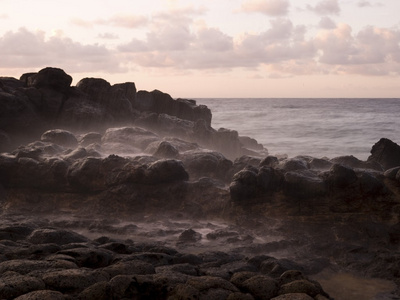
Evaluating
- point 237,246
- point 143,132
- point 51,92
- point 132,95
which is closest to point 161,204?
point 237,246

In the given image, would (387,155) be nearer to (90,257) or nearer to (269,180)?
(269,180)

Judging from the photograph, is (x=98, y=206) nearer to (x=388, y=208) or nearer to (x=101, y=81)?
(x=388, y=208)

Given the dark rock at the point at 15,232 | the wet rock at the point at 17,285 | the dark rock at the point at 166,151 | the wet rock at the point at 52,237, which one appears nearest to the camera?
the wet rock at the point at 17,285

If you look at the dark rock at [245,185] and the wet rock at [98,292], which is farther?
the dark rock at [245,185]

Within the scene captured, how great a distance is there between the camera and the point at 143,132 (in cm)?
2003

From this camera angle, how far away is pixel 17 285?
21.0 ft

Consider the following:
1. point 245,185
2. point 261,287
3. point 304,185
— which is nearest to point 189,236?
point 245,185

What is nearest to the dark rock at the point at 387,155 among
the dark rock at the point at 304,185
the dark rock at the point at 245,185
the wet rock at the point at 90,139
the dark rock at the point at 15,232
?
the dark rock at the point at 304,185

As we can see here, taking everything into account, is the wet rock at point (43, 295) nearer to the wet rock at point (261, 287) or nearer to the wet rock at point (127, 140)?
the wet rock at point (261, 287)

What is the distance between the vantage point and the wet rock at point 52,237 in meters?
9.70

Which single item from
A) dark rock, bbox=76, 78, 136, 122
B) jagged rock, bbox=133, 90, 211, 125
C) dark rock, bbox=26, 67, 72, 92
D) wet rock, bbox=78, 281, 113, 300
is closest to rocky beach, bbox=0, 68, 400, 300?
wet rock, bbox=78, 281, 113, 300

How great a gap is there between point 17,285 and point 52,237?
348 centimetres

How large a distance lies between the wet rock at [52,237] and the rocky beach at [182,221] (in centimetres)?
3

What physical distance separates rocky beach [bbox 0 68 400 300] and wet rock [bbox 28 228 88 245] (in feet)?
0.09
